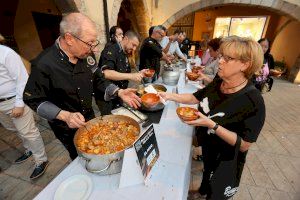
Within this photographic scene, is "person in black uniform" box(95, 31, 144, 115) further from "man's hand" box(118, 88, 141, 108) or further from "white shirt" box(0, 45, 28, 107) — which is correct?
"white shirt" box(0, 45, 28, 107)

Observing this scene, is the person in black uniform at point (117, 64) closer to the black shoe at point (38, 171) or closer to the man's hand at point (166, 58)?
the black shoe at point (38, 171)

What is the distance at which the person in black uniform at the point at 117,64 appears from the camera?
2.58 meters

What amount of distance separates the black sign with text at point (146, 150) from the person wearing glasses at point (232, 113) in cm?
36

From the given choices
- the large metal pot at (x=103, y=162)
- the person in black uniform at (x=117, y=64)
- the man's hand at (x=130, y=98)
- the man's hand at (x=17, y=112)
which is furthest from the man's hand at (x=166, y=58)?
the large metal pot at (x=103, y=162)

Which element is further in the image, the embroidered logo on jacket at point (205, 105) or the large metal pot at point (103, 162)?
the embroidered logo on jacket at point (205, 105)

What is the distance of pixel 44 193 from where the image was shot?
48.4 inches

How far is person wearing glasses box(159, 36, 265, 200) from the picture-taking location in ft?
4.79

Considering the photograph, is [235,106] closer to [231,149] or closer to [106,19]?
[231,149]

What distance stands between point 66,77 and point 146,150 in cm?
107

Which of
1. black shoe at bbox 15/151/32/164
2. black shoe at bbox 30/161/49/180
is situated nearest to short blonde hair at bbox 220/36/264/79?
black shoe at bbox 30/161/49/180

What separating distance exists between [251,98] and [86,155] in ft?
4.46

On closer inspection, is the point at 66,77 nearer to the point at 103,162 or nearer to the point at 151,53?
the point at 103,162

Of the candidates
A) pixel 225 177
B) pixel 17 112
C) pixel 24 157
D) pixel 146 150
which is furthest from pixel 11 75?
pixel 225 177

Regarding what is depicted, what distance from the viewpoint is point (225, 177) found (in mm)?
1704
